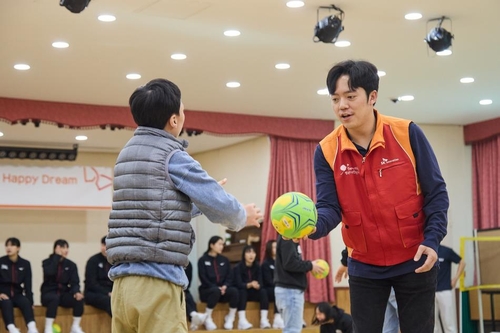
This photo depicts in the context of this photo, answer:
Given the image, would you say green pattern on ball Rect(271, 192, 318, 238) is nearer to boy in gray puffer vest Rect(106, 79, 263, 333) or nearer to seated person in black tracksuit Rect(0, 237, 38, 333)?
boy in gray puffer vest Rect(106, 79, 263, 333)

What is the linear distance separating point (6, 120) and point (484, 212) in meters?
7.80

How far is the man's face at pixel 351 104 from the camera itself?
11.6ft

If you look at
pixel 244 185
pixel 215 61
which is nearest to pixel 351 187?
pixel 215 61

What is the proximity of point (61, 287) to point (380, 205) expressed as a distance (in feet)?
31.9

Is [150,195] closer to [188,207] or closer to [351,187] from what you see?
[188,207]

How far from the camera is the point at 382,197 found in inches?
138

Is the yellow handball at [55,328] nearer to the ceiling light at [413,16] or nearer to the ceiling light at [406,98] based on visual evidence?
the ceiling light at [406,98]

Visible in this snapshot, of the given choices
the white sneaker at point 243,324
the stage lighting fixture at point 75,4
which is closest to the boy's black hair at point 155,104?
the stage lighting fixture at point 75,4

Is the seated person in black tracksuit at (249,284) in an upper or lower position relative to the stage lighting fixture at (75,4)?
lower

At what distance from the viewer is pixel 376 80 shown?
3.61 meters

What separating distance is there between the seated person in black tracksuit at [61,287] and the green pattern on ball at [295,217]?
9.31 m

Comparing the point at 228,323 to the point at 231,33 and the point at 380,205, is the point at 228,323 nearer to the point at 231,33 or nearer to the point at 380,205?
the point at 231,33

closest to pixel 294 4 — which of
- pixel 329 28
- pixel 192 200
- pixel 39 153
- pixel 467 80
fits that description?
pixel 329 28

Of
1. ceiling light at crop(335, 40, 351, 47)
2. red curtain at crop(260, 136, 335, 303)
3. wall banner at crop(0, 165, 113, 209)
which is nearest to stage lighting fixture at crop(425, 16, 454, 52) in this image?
ceiling light at crop(335, 40, 351, 47)
